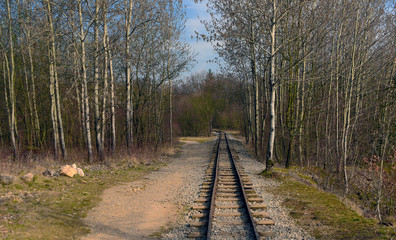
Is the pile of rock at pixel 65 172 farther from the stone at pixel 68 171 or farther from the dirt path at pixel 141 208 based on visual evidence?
the dirt path at pixel 141 208

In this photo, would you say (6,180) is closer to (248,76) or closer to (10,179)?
(10,179)

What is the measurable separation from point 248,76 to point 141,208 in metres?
19.8

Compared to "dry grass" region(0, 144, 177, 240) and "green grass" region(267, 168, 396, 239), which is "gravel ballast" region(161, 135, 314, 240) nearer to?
"green grass" region(267, 168, 396, 239)

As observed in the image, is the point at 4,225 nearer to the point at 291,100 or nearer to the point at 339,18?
the point at 291,100

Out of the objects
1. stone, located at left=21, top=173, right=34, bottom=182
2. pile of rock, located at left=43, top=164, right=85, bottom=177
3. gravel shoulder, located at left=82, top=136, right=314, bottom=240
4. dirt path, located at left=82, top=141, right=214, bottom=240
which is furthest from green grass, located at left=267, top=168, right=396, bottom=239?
stone, located at left=21, top=173, right=34, bottom=182

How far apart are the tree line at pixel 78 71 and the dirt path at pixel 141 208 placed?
5691 mm

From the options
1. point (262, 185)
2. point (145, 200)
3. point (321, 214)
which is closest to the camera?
point (321, 214)

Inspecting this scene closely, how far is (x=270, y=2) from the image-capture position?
40.4 feet

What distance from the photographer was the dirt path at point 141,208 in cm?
634

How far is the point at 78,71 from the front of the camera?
13.6 metres

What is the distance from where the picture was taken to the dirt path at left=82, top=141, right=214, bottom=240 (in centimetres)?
634

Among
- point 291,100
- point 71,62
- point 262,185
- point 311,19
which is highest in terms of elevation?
point 311,19

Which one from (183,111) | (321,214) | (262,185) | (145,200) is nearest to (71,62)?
(145,200)

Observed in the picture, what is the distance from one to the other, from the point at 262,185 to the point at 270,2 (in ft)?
24.1
